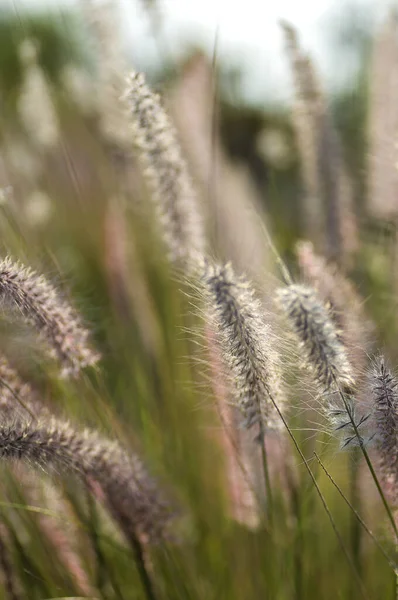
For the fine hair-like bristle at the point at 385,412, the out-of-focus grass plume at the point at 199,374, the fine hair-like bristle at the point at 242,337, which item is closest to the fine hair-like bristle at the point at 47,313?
the out-of-focus grass plume at the point at 199,374

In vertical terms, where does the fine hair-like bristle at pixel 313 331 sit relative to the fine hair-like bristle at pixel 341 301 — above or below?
below

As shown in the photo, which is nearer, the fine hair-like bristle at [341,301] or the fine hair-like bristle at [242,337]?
the fine hair-like bristle at [242,337]

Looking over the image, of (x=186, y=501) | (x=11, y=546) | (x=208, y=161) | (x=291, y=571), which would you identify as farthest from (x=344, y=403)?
(x=208, y=161)

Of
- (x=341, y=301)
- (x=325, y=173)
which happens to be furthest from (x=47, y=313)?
(x=325, y=173)

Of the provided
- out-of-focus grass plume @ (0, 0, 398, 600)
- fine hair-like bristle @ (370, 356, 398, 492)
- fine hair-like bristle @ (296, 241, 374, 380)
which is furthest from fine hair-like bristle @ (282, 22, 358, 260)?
fine hair-like bristle @ (370, 356, 398, 492)

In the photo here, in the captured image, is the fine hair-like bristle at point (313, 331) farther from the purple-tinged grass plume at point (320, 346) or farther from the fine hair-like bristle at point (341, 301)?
the fine hair-like bristle at point (341, 301)

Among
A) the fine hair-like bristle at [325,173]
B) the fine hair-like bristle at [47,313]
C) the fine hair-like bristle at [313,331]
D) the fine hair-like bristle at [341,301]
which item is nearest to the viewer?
the fine hair-like bristle at [313,331]

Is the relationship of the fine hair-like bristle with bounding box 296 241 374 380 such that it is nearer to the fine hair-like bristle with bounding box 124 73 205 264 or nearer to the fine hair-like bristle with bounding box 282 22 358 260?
the fine hair-like bristle with bounding box 124 73 205 264

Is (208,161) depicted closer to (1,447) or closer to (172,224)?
(172,224)
